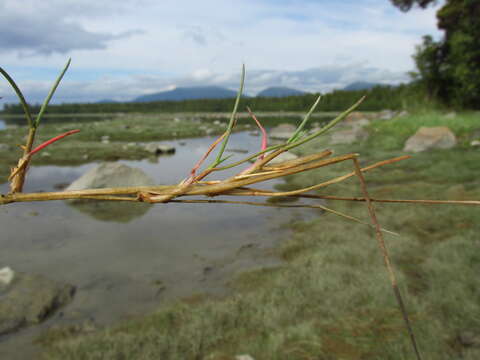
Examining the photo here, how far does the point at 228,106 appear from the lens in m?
58.9

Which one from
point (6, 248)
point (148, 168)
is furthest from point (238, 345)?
point (148, 168)

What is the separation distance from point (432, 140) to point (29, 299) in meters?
12.2

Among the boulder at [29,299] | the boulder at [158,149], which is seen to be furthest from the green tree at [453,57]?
the boulder at [29,299]

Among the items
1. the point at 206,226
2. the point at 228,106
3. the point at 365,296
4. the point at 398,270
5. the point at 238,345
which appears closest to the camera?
the point at 238,345

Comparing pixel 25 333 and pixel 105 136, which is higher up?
pixel 105 136

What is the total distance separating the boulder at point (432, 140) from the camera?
11.3 metres

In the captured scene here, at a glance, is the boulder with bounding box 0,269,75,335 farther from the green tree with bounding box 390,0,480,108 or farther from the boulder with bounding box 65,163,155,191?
the green tree with bounding box 390,0,480,108

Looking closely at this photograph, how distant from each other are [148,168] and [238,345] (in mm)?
9868

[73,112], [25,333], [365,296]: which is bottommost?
[25,333]

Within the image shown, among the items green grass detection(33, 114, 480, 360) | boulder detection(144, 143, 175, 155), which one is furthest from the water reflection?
boulder detection(144, 143, 175, 155)

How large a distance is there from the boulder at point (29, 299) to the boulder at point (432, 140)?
11.4 metres

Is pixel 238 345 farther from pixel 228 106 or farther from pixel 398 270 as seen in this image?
pixel 228 106

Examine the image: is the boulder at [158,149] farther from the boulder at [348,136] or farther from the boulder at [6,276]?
the boulder at [6,276]

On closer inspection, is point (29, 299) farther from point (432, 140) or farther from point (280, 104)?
point (280, 104)
